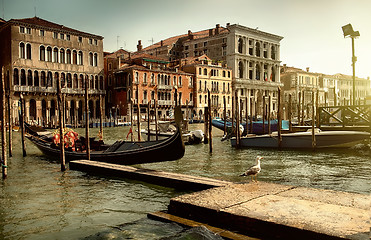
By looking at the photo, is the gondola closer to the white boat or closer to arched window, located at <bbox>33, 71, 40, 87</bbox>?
the white boat

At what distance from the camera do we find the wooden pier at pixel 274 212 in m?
3.07

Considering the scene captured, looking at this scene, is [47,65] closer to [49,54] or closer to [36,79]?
[49,54]

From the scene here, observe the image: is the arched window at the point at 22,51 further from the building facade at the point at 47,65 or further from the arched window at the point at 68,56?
the arched window at the point at 68,56

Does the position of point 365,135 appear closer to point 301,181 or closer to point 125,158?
point 301,181

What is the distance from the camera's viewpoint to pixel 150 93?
3516 cm

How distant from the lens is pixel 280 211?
11.5 feet

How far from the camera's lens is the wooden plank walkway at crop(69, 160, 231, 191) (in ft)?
17.7

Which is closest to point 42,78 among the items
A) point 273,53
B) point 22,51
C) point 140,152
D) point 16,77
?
point 16,77

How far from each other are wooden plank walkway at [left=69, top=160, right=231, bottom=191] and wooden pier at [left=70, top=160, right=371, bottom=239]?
786mm

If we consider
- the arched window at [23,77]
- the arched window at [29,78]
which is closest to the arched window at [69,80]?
the arched window at [29,78]

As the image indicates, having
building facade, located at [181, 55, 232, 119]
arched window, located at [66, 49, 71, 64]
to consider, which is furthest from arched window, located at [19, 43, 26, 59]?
building facade, located at [181, 55, 232, 119]

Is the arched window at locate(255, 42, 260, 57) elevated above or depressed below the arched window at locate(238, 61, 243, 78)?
above

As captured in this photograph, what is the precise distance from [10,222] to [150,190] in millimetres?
2226

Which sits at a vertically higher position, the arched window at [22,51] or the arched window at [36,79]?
the arched window at [22,51]
